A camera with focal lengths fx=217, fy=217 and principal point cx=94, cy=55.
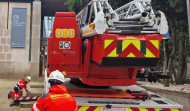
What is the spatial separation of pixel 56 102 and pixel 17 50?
15876 mm

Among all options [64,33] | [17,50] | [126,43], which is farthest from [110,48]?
[17,50]

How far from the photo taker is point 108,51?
345cm

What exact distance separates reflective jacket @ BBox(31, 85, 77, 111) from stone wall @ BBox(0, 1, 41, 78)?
1507 cm

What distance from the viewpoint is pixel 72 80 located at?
5.55m

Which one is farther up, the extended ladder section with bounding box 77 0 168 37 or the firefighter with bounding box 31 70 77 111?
the extended ladder section with bounding box 77 0 168 37

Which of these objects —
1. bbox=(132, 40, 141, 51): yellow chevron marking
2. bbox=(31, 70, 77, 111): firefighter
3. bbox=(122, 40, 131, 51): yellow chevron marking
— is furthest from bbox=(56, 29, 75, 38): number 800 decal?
bbox=(31, 70, 77, 111): firefighter

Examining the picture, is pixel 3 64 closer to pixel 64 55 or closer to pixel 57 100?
pixel 64 55

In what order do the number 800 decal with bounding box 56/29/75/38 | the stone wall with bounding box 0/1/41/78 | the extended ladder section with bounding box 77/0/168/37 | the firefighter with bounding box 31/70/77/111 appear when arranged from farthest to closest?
the stone wall with bounding box 0/1/41/78 < the number 800 decal with bounding box 56/29/75/38 < the extended ladder section with bounding box 77/0/168/37 < the firefighter with bounding box 31/70/77/111

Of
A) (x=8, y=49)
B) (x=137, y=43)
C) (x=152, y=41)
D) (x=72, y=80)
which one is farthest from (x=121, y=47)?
(x=8, y=49)

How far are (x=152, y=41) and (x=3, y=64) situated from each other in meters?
15.6

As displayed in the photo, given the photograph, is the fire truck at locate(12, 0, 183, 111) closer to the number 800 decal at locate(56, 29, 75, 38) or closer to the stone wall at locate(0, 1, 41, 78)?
the number 800 decal at locate(56, 29, 75, 38)

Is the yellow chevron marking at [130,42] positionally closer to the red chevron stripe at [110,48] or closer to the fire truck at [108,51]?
the fire truck at [108,51]

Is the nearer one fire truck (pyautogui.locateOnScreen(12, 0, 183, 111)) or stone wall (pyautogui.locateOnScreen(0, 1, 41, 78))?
fire truck (pyautogui.locateOnScreen(12, 0, 183, 111))

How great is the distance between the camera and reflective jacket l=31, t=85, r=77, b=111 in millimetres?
2283
